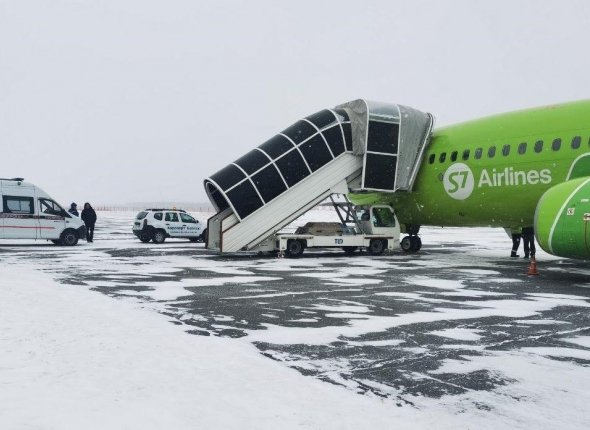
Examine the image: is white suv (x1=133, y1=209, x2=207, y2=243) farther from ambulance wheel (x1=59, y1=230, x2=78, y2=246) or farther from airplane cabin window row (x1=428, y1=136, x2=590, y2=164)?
airplane cabin window row (x1=428, y1=136, x2=590, y2=164)

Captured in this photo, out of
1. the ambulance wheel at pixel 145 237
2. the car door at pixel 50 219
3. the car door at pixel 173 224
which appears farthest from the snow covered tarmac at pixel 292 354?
the car door at pixel 173 224

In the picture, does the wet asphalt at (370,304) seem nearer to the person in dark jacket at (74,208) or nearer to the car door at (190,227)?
the car door at (190,227)

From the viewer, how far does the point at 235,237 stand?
2064cm

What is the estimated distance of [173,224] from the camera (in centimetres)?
3158

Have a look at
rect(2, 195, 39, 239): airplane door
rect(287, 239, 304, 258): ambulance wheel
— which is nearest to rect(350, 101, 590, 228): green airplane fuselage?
rect(287, 239, 304, 258): ambulance wheel

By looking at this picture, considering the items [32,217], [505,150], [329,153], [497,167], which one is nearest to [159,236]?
[32,217]

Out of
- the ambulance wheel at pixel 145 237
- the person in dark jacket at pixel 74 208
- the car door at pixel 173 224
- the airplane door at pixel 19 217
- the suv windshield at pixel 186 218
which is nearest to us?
the airplane door at pixel 19 217

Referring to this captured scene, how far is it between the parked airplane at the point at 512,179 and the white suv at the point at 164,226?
1111cm

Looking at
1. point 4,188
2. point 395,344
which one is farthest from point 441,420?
point 4,188

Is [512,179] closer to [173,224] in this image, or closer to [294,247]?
[294,247]

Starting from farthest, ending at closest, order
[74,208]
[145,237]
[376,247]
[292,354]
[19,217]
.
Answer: [74,208], [145,237], [19,217], [376,247], [292,354]

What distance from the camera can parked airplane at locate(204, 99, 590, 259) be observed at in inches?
744

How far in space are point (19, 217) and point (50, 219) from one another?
4.84ft

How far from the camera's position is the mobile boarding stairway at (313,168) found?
68.3ft
